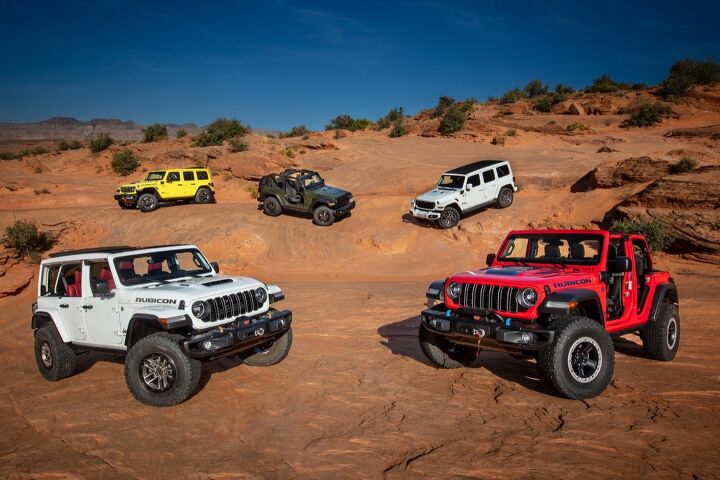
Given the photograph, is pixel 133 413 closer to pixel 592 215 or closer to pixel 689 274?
pixel 689 274

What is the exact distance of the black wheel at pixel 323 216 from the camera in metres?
20.0

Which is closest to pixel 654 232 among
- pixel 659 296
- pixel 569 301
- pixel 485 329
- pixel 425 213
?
pixel 425 213

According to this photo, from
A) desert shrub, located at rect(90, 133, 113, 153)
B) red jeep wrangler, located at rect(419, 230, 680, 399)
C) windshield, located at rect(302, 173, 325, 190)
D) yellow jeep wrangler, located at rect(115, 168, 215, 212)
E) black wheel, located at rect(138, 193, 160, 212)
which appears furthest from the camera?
desert shrub, located at rect(90, 133, 113, 153)

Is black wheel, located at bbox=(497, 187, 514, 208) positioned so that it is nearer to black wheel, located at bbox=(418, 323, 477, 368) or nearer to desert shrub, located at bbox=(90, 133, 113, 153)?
black wheel, located at bbox=(418, 323, 477, 368)

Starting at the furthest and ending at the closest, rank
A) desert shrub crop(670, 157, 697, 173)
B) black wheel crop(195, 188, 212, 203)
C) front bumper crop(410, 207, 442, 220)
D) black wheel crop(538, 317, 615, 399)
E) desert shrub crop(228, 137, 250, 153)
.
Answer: desert shrub crop(228, 137, 250, 153), black wheel crop(195, 188, 212, 203), front bumper crop(410, 207, 442, 220), desert shrub crop(670, 157, 697, 173), black wheel crop(538, 317, 615, 399)

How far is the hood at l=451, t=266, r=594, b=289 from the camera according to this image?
222 inches

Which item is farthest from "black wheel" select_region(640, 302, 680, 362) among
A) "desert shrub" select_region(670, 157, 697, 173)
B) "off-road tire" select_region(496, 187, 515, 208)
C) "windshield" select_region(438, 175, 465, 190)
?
"off-road tire" select_region(496, 187, 515, 208)

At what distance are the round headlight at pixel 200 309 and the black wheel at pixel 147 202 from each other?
1788cm

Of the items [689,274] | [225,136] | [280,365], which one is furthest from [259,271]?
[225,136]

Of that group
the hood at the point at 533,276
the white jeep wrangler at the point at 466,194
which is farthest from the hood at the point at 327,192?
the hood at the point at 533,276

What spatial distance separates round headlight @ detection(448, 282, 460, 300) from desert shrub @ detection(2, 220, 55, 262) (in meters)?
16.5

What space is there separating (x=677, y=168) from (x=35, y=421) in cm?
1999

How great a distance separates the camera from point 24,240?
17.6 meters

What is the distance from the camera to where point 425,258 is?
59.0 feet
